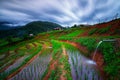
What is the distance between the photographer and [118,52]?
567 inches

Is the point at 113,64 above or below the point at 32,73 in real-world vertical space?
above

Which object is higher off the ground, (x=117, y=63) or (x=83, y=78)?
(x=117, y=63)

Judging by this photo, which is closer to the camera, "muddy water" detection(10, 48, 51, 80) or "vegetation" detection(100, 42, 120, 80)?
"vegetation" detection(100, 42, 120, 80)

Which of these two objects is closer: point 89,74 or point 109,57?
point 89,74

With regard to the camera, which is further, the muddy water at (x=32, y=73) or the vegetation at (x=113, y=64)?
the muddy water at (x=32, y=73)

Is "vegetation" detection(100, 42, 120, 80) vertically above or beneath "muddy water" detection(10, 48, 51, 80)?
above

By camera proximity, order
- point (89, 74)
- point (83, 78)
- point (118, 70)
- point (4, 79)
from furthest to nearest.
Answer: point (4, 79) → point (89, 74) → point (83, 78) → point (118, 70)

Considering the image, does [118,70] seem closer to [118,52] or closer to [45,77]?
[118,52]

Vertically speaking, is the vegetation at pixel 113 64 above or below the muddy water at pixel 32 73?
above

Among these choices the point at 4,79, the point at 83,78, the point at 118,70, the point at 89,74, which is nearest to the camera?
the point at 118,70

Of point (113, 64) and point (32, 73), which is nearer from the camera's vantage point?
point (113, 64)

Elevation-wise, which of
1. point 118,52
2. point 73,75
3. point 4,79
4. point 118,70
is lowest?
point 4,79

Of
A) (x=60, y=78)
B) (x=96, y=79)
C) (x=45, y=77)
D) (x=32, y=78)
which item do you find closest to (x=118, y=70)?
(x=96, y=79)

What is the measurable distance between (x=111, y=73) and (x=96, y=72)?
2222mm
